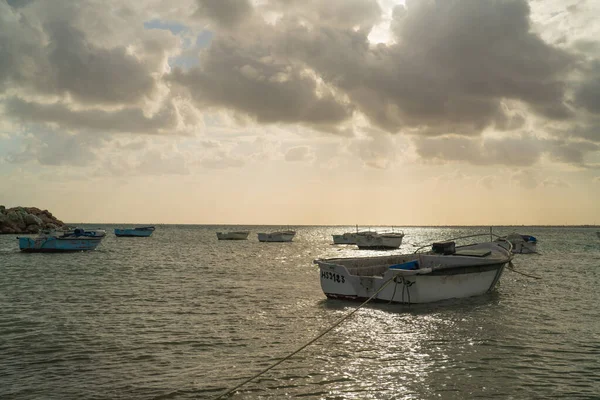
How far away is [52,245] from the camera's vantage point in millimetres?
56500

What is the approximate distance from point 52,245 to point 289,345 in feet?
169

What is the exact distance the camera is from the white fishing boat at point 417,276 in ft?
66.2

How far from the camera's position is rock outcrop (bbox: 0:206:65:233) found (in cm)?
11025

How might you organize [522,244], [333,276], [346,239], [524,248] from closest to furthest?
[333,276] → [522,244] → [524,248] → [346,239]

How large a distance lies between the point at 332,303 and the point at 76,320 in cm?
1047

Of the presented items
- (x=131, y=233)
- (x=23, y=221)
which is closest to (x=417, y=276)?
(x=131, y=233)

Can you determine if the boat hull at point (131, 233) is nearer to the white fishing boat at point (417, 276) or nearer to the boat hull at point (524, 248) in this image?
the boat hull at point (524, 248)

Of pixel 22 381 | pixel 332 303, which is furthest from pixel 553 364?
pixel 22 381

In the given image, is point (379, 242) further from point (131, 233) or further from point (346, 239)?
point (131, 233)

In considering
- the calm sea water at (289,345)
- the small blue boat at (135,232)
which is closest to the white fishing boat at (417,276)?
the calm sea water at (289,345)

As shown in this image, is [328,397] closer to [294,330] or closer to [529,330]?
[294,330]

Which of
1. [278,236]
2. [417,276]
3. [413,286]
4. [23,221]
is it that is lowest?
[278,236]

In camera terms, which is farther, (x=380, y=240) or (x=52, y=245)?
(x=380, y=240)

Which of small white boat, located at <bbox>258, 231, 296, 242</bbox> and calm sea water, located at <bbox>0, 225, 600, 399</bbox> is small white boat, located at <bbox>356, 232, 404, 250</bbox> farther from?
calm sea water, located at <bbox>0, 225, 600, 399</bbox>
